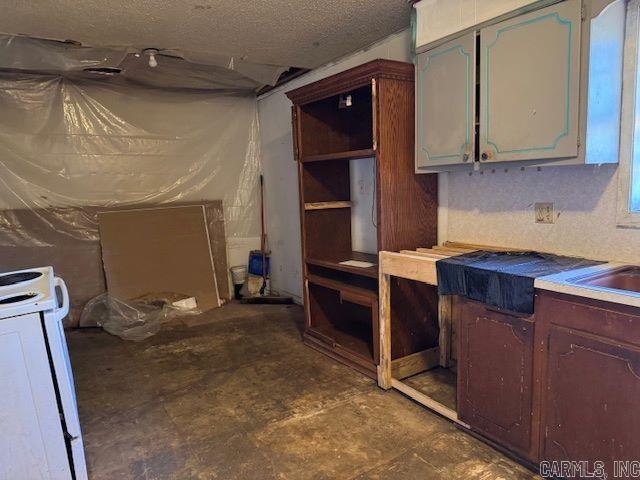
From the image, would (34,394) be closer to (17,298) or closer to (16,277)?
(17,298)

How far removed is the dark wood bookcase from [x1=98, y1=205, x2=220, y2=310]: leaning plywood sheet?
1731 millimetres

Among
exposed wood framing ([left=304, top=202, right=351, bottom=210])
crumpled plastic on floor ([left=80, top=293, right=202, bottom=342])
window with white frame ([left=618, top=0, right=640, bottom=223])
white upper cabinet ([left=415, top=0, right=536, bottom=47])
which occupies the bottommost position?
crumpled plastic on floor ([left=80, top=293, right=202, bottom=342])

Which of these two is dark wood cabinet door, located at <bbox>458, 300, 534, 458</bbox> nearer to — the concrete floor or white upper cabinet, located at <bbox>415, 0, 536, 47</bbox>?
the concrete floor

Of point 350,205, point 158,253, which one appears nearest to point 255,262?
point 158,253

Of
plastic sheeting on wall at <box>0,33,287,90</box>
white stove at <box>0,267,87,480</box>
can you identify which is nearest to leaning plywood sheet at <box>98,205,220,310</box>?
plastic sheeting on wall at <box>0,33,287,90</box>

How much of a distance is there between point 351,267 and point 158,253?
98.2 inches

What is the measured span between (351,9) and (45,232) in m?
3.46

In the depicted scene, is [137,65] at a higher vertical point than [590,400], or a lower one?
higher

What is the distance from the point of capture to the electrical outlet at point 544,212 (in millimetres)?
2232

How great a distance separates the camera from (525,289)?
5.79 feet

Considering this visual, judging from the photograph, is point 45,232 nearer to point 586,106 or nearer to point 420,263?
point 420,263

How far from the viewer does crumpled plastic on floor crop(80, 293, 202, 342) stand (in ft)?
12.8

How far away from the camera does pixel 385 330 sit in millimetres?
2641

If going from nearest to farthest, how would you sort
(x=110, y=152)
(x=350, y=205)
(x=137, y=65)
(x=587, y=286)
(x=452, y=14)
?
(x=587, y=286)
(x=452, y=14)
(x=350, y=205)
(x=137, y=65)
(x=110, y=152)
